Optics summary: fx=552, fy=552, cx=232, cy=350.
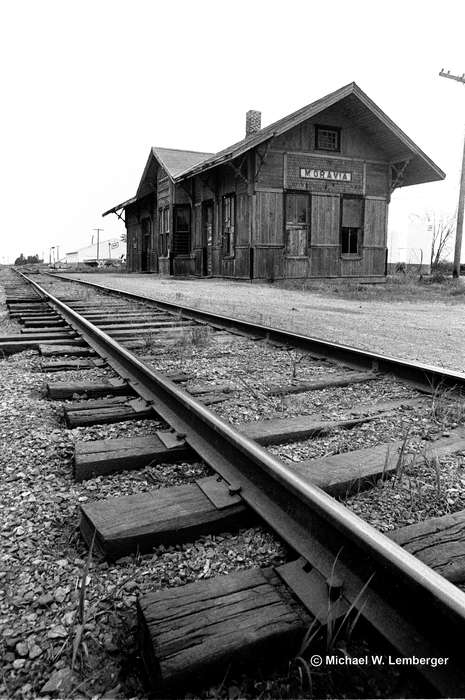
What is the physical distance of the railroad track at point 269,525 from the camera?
4.24 ft

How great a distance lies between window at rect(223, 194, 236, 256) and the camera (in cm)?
1930

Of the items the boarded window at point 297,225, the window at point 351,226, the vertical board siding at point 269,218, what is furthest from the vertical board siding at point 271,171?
the window at point 351,226

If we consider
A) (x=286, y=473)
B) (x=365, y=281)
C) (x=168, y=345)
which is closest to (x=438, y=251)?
(x=365, y=281)

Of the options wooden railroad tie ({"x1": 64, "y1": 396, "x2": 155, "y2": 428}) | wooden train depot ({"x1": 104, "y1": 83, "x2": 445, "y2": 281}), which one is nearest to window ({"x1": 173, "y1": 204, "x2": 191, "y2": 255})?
wooden train depot ({"x1": 104, "y1": 83, "x2": 445, "y2": 281})

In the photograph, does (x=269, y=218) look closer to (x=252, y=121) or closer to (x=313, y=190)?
(x=313, y=190)

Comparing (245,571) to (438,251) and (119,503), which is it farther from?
(438,251)

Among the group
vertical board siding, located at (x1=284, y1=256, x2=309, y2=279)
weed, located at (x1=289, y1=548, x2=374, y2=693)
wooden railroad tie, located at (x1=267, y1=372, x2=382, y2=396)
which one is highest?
vertical board siding, located at (x1=284, y1=256, x2=309, y2=279)

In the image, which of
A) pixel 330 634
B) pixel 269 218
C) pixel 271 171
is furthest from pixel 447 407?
pixel 271 171

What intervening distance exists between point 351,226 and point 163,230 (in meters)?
9.64

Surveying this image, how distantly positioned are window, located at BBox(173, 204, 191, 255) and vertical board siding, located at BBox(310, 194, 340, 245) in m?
6.87

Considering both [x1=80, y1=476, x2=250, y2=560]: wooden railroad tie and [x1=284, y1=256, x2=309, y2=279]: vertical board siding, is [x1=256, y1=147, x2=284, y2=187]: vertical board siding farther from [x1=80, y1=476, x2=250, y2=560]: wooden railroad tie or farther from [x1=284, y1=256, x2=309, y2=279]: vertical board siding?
[x1=80, y1=476, x2=250, y2=560]: wooden railroad tie

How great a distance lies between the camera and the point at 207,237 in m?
21.9

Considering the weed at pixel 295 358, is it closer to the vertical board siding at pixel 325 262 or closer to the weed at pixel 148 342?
the weed at pixel 148 342

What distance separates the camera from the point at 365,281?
19.7 m
